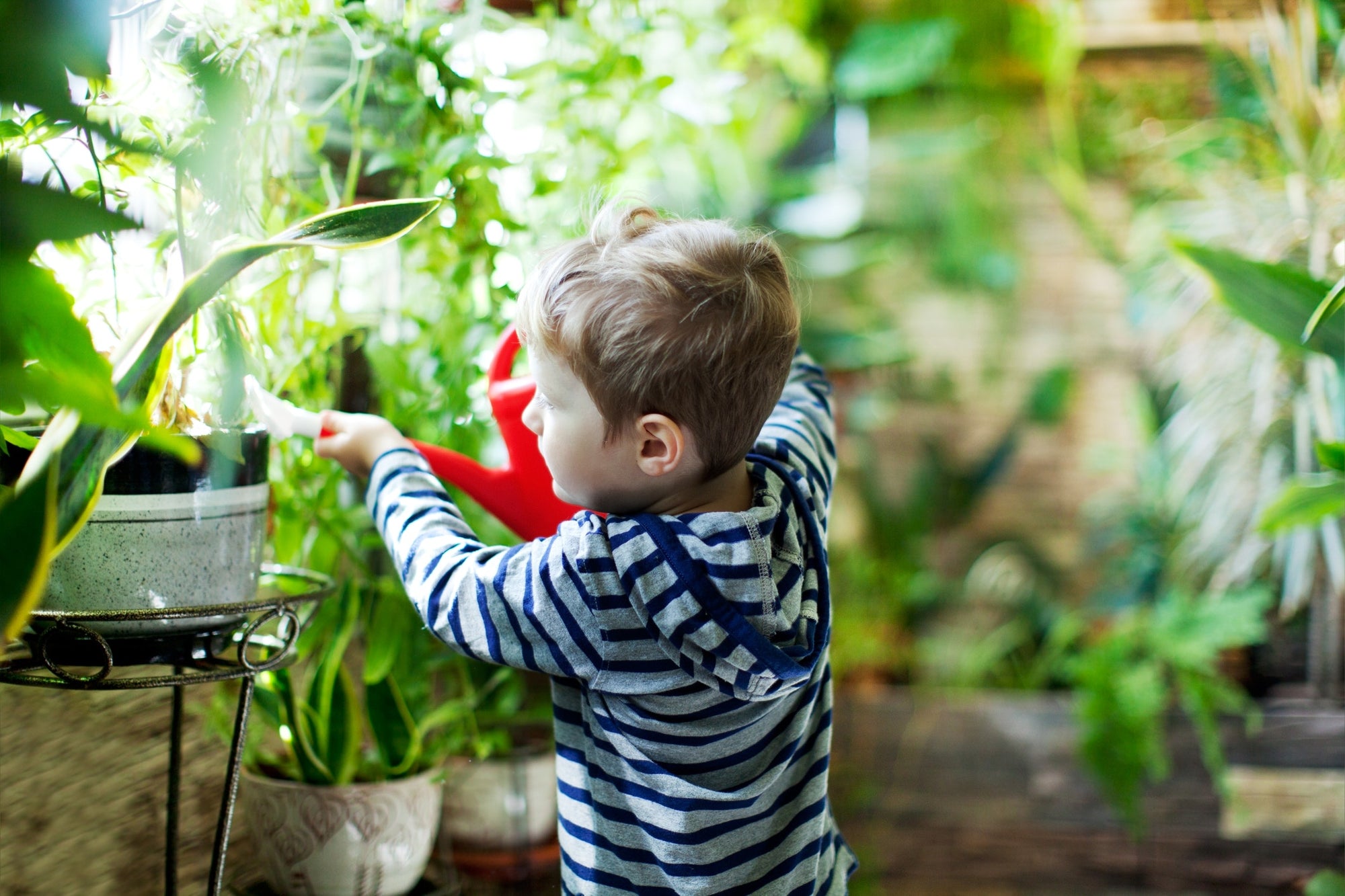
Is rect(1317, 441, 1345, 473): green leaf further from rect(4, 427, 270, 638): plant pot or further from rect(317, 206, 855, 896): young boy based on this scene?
rect(4, 427, 270, 638): plant pot

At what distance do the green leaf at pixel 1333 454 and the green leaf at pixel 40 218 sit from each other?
0.95 m

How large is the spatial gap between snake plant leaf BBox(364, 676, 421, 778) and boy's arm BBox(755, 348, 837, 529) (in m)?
0.48

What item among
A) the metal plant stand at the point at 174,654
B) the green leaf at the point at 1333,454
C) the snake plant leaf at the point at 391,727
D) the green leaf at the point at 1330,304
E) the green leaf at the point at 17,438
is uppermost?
the green leaf at the point at 1330,304

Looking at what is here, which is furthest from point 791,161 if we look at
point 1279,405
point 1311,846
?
point 1311,846

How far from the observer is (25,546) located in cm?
41

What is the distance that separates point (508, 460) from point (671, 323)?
0.79 feet

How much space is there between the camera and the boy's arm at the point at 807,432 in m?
0.86

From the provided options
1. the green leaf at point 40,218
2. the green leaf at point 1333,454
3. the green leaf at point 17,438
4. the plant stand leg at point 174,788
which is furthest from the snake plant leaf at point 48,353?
the green leaf at point 1333,454

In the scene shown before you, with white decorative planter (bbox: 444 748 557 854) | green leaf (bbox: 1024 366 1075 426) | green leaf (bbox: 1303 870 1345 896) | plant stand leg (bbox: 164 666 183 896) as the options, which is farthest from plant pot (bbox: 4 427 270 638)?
green leaf (bbox: 1024 366 1075 426)

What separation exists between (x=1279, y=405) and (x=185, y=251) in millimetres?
1964

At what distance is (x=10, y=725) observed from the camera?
903 millimetres

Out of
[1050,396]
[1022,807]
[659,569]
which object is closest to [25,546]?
[659,569]

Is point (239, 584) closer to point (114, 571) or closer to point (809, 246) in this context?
point (114, 571)

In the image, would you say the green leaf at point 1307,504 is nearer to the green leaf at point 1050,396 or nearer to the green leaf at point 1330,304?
the green leaf at point 1330,304
